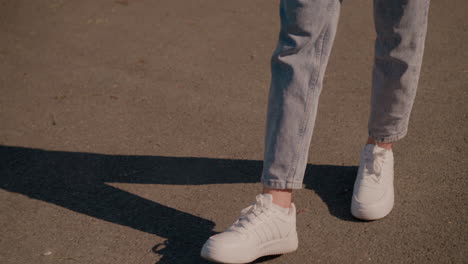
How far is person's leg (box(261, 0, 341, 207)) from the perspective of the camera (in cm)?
193

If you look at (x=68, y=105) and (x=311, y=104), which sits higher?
(x=311, y=104)

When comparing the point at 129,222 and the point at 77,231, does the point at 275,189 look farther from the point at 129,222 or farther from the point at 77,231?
the point at 77,231

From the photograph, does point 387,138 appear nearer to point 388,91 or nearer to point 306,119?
point 388,91

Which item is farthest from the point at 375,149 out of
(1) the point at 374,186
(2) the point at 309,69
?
(2) the point at 309,69

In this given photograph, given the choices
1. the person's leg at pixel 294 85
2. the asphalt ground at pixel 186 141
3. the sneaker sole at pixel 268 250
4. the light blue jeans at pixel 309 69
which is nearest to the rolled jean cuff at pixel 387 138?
the light blue jeans at pixel 309 69

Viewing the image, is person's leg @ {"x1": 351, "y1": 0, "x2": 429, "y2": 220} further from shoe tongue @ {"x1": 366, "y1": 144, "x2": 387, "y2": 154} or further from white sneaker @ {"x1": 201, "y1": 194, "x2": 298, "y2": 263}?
white sneaker @ {"x1": 201, "y1": 194, "x2": 298, "y2": 263}

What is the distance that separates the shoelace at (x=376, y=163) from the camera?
2461 millimetres

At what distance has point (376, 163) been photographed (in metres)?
2.46

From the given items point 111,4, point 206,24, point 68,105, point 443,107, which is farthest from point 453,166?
point 111,4

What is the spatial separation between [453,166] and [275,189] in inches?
45.1

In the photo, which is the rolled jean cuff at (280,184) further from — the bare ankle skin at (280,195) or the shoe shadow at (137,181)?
the shoe shadow at (137,181)

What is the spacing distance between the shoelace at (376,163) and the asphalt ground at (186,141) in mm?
→ 196

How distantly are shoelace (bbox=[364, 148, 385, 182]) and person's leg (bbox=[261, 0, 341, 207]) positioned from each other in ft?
1.62

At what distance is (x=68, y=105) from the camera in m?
3.56
